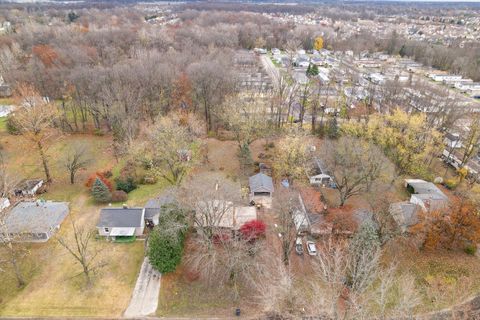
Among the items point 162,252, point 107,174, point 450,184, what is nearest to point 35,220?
point 107,174

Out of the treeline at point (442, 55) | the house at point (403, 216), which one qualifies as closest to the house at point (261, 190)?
the house at point (403, 216)

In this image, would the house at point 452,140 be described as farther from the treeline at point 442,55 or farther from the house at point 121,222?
the treeline at point 442,55

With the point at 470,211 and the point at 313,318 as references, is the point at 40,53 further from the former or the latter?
the point at 470,211

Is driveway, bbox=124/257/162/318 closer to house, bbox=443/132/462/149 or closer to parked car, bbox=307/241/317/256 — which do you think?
parked car, bbox=307/241/317/256

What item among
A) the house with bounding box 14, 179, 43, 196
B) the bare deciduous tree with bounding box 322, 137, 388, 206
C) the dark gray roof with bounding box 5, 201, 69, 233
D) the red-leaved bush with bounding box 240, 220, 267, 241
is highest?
the bare deciduous tree with bounding box 322, 137, 388, 206

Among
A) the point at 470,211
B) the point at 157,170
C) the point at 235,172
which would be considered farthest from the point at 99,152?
the point at 470,211

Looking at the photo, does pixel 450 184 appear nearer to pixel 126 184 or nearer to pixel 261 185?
pixel 261 185

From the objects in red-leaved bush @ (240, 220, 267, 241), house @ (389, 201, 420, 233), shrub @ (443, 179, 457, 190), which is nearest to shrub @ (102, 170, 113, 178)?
red-leaved bush @ (240, 220, 267, 241)
